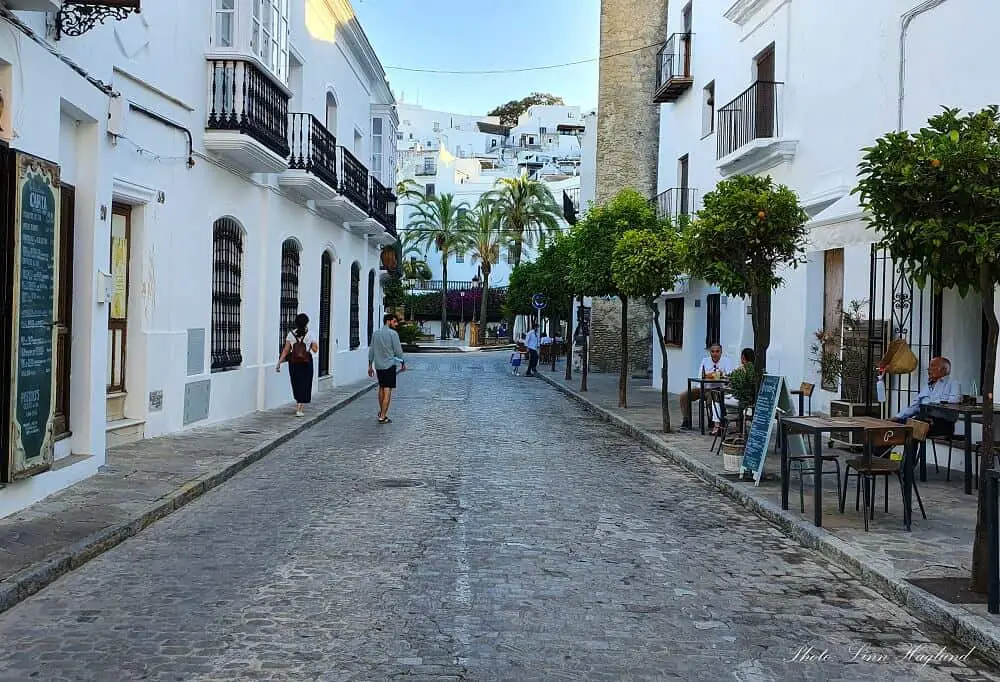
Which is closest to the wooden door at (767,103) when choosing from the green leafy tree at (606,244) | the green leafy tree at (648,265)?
the green leafy tree at (648,265)

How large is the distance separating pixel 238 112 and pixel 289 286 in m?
5.52

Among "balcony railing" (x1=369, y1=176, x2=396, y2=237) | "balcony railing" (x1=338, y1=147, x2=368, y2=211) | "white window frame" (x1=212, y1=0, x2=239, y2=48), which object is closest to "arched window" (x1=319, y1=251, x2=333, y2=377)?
"balcony railing" (x1=338, y1=147, x2=368, y2=211)

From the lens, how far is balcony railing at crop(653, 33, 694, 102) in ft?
73.3

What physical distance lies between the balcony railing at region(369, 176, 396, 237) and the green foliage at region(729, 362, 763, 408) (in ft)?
50.1

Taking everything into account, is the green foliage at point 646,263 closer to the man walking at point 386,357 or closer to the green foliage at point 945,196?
the man walking at point 386,357

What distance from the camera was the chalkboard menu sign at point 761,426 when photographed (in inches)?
387

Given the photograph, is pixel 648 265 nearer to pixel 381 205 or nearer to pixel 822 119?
pixel 822 119

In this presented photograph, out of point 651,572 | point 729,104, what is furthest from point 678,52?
point 651,572

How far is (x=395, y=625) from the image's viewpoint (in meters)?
5.27

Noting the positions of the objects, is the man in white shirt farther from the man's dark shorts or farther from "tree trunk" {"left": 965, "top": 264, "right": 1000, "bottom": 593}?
"tree trunk" {"left": 965, "top": 264, "right": 1000, "bottom": 593}

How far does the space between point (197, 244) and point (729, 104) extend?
9.94 meters

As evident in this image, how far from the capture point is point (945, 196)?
5.93 meters

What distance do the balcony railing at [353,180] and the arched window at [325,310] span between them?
1.54 meters

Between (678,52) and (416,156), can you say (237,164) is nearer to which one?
(678,52)
